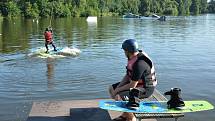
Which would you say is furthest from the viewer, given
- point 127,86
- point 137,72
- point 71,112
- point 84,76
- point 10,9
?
point 10,9

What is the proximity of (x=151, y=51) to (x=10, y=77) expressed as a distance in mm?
13535

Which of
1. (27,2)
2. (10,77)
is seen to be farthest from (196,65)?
(27,2)

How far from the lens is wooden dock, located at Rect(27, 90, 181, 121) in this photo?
10133 mm

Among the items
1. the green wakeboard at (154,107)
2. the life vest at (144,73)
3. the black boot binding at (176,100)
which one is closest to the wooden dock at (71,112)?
the green wakeboard at (154,107)

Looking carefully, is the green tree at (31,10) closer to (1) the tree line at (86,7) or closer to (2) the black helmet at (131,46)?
(1) the tree line at (86,7)

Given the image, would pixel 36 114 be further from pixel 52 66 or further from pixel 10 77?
pixel 52 66

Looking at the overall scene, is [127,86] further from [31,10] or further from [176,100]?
[31,10]

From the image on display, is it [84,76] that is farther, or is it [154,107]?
[84,76]

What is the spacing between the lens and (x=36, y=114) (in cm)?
1053

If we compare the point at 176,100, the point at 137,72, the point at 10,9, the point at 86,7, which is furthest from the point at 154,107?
the point at 86,7

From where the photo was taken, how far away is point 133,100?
8695 millimetres

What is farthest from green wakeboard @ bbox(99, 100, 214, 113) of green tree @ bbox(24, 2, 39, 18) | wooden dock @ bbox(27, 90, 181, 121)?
green tree @ bbox(24, 2, 39, 18)

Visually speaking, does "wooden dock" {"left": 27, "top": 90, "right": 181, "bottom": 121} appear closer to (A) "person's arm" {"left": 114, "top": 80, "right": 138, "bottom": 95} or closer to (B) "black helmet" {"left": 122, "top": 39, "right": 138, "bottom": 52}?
(A) "person's arm" {"left": 114, "top": 80, "right": 138, "bottom": 95}

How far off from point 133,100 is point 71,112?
2413 millimetres
